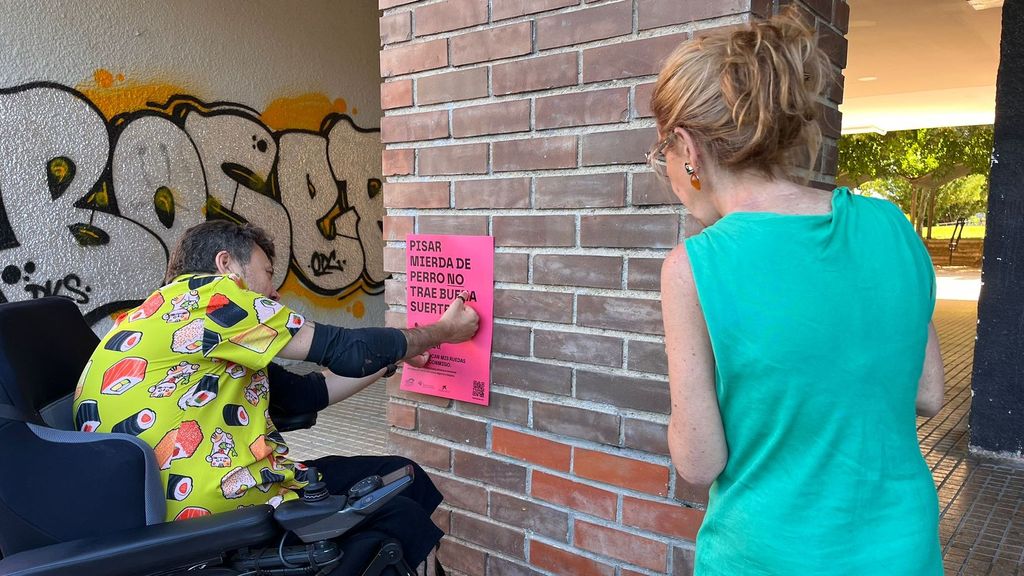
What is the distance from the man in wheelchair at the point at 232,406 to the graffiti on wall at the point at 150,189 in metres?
3.32

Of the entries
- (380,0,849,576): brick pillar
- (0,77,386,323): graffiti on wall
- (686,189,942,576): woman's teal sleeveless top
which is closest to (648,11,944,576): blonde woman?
(686,189,942,576): woman's teal sleeveless top

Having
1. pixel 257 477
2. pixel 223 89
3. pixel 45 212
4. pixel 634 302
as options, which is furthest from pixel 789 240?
pixel 223 89

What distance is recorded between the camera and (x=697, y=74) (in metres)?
1.02

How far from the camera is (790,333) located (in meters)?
0.98

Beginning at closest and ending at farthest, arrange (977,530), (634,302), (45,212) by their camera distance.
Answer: (634,302) → (977,530) → (45,212)

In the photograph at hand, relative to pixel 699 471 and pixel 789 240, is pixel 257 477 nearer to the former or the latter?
pixel 699 471

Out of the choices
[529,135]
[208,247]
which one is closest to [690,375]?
[529,135]

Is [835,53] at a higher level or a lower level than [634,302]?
higher

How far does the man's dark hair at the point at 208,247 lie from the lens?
6.46 ft

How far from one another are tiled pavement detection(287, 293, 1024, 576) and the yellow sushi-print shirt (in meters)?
2.38

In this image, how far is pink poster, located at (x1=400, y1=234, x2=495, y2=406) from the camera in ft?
6.51

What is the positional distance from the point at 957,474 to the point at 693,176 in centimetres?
357

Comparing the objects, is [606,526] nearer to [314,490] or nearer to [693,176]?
[314,490]

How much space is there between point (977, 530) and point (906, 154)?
20148mm
